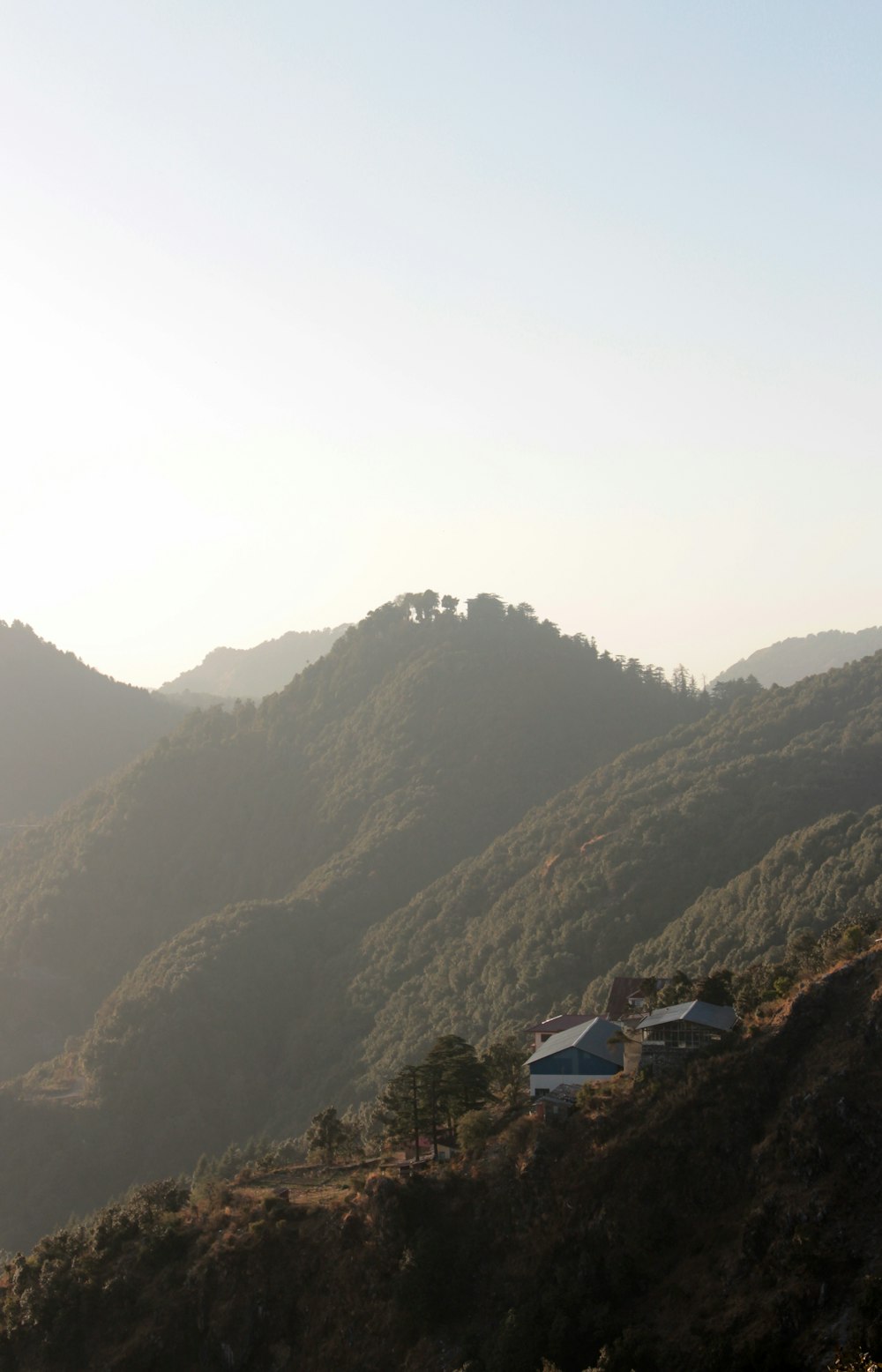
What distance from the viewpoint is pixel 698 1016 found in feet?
148

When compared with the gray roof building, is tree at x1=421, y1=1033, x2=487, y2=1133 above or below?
below

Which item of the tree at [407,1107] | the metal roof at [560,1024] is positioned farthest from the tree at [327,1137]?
the metal roof at [560,1024]

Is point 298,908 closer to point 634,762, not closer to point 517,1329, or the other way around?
point 634,762

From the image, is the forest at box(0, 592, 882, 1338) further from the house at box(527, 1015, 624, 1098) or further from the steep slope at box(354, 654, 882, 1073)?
the house at box(527, 1015, 624, 1098)

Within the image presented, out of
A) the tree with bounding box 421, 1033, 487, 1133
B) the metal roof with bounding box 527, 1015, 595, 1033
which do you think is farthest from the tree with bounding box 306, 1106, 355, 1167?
the metal roof with bounding box 527, 1015, 595, 1033

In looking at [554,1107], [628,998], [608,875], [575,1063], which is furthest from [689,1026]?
[608,875]

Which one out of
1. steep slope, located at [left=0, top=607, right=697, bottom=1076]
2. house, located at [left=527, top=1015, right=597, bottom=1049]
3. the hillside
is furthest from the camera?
steep slope, located at [left=0, top=607, right=697, bottom=1076]

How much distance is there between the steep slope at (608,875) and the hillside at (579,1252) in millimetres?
47094

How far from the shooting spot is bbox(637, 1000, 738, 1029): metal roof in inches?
1752

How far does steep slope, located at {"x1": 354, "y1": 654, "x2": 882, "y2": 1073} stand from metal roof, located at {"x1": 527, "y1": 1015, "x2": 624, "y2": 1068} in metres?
39.3

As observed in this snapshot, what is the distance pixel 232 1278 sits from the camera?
44500 millimetres

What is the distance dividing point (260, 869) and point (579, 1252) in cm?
12707

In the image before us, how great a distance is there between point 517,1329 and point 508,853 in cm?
9323

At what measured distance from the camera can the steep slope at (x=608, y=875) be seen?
344 ft
